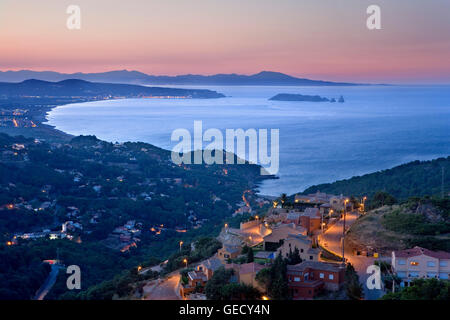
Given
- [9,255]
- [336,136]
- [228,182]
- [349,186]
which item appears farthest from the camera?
[336,136]

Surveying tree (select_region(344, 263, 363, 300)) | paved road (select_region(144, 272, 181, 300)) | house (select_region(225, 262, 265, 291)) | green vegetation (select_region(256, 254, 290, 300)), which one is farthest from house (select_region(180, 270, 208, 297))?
tree (select_region(344, 263, 363, 300))

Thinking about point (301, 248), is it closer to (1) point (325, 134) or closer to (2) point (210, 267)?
(2) point (210, 267)

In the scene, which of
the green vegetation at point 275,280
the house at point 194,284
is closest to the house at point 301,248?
the green vegetation at point 275,280
